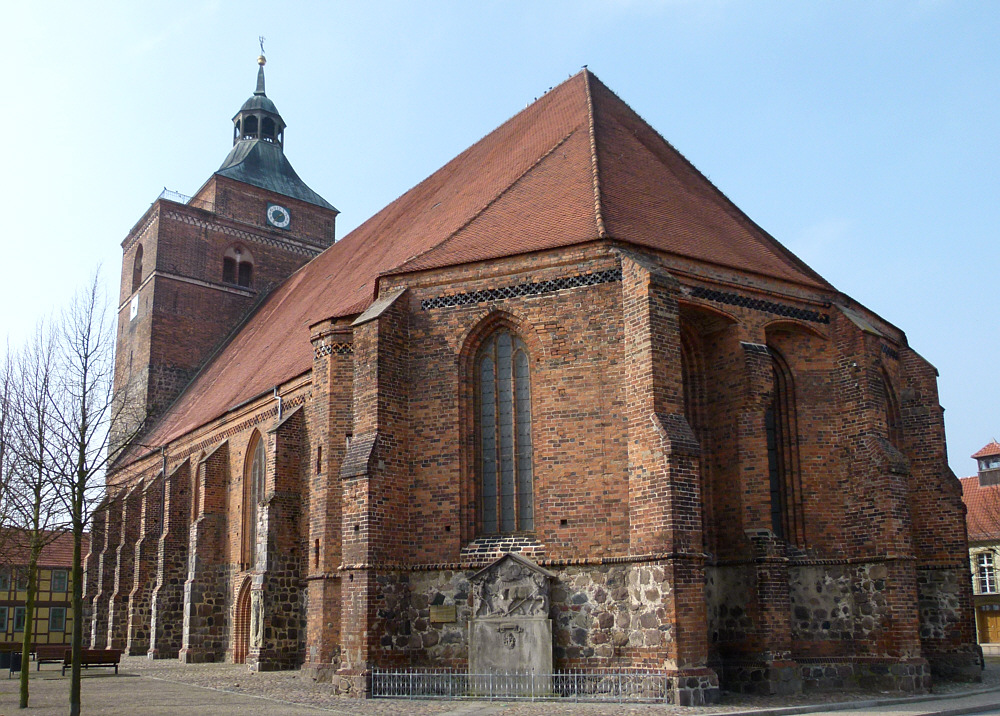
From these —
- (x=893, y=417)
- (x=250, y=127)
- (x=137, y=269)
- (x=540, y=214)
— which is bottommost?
(x=893, y=417)

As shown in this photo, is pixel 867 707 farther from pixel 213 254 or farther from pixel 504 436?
pixel 213 254

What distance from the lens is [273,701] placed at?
13.8m

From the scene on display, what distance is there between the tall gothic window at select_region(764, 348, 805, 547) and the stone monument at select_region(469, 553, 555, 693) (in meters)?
4.45

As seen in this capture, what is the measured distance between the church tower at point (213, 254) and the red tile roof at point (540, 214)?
6540 millimetres

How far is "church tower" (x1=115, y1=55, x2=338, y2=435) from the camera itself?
33750 mm

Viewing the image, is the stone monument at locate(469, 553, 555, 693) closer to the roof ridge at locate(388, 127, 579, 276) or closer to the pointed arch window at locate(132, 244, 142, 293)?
the roof ridge at locate(388, 127, 579, 276)

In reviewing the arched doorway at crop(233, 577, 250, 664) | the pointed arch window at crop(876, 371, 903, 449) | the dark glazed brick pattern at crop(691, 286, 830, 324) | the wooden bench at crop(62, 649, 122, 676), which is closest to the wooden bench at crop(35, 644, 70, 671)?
the wooden bench at crop(62, 649, 122, 676)

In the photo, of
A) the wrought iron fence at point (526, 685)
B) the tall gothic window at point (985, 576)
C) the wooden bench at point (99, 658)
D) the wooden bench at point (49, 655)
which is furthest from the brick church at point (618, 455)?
the tall gothic window at point (985, 576)

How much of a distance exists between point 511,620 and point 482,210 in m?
7.57

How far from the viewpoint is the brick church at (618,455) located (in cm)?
1433

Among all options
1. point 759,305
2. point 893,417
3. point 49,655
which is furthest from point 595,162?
point 49,655

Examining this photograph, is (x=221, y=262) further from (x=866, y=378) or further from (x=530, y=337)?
(x=866, y=378)

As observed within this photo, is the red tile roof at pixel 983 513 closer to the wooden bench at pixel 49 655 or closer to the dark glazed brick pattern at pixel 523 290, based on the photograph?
the dark glazed brick pattern at pixel 523 290

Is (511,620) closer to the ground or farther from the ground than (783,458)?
closer to the ground
